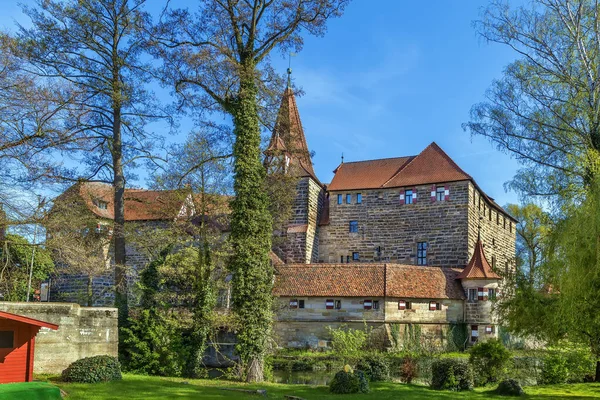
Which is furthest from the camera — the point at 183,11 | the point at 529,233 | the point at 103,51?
the point at 529,233

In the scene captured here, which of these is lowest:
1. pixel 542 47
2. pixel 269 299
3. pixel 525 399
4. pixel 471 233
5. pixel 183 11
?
pixel 525 399

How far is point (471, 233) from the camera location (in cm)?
3622

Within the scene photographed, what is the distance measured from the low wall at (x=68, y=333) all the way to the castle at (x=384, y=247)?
698cm

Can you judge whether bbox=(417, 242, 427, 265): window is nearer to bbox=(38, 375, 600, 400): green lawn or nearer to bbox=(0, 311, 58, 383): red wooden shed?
bbox=(38, 375, 600, 400): green lawn

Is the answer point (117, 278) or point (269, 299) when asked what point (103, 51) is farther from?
point (269, 299)

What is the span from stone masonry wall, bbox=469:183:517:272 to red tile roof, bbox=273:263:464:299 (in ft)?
16.7

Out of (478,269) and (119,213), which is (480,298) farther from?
(119,213)

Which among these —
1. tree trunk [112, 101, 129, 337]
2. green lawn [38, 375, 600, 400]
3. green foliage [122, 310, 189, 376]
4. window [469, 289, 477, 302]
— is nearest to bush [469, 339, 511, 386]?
green lawn [38, 375, 600, 400]

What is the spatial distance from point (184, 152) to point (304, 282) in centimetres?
1123

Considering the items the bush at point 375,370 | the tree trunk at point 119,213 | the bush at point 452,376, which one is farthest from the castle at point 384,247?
the bush at point 452,376

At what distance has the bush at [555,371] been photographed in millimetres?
19672

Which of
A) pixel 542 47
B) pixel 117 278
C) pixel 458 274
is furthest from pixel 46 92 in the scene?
pixel 458 274

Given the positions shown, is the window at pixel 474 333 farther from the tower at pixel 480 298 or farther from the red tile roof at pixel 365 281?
the red tile roof at pixel 365 281

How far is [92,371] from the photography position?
47.0 feet
